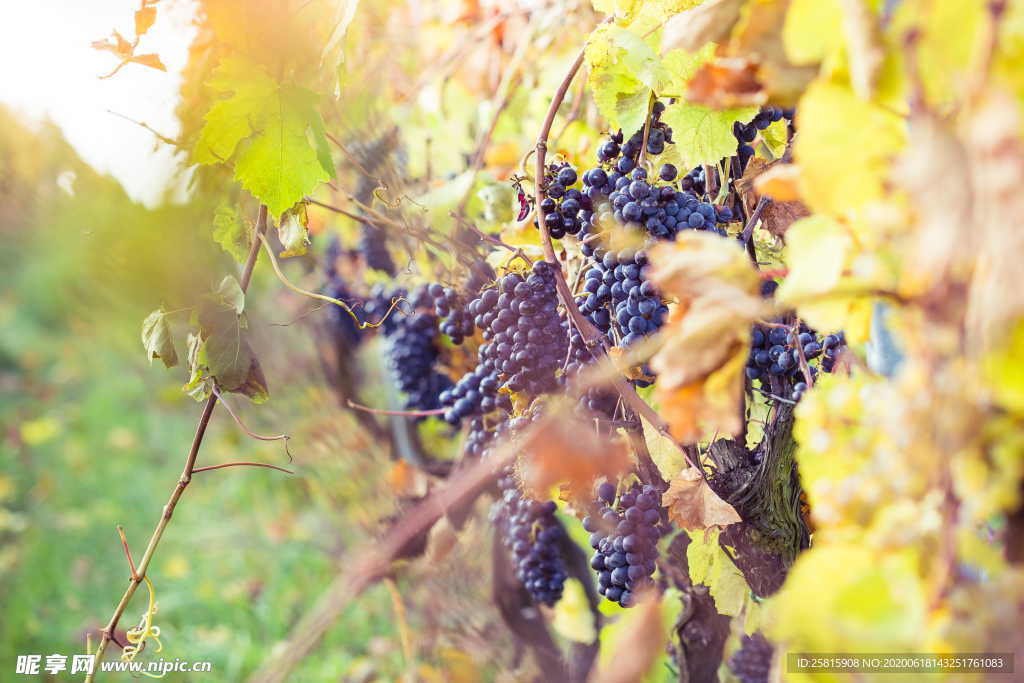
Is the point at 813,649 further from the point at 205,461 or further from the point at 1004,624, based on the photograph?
the point at 205,461

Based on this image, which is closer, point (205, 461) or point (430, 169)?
point (430, 169)

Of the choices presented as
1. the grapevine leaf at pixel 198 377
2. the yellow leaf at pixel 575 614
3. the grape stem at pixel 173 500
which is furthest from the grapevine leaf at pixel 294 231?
the yellow leaf at pixel 575 614

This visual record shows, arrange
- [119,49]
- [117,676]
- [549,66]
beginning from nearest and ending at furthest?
1. [119,49]
2. [549,66]
3. [117,676]

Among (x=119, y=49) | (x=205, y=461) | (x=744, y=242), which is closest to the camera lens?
(x=744, y=242)

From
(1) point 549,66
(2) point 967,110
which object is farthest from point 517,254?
(1) point 549,66

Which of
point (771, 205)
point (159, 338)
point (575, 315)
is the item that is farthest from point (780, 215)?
point (159, 338)

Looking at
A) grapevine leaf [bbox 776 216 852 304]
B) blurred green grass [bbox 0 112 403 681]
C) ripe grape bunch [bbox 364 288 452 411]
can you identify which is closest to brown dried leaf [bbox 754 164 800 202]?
grapevine leaf [bbox 776 216 852 304]

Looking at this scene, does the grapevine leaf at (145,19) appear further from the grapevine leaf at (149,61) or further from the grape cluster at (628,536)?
the grape cluster at (628,536)

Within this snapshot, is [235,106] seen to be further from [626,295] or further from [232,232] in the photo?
[626,295]
